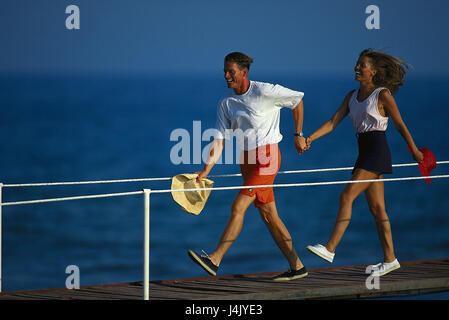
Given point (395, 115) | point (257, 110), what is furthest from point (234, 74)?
point (395, 115)

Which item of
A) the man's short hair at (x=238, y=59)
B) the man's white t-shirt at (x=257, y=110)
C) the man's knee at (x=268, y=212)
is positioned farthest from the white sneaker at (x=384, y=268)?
the man's short hair at (x=238, y=59)

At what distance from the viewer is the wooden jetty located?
7.51 m

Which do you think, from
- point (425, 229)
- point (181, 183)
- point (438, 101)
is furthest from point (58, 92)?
point (181, 183)

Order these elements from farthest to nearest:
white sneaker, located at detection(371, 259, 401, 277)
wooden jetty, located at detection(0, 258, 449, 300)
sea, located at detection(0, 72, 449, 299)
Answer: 1. sea, located at detection(0, 72, 449, 299)
2. white sneaker, located at detection(371, 259, 401, 277)
3. wooden jetty, located at detection(0, 258, 449, 300)

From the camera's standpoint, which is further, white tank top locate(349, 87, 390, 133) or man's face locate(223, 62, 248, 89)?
white tank top locate(349, 87, 390, 133)

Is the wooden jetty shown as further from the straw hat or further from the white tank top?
the white tank top

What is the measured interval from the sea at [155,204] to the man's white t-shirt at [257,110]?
364 inches

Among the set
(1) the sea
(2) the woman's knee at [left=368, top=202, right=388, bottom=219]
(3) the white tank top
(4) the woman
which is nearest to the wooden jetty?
(4) the woman

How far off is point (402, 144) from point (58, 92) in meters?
33.7

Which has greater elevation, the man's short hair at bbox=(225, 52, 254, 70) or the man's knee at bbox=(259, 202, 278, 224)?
the man's short hair at bbox=(225, 52, 254, 70)

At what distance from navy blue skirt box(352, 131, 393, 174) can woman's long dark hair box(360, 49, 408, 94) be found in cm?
40

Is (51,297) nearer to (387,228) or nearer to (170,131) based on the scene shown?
(387,228)

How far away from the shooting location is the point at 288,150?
136 feet

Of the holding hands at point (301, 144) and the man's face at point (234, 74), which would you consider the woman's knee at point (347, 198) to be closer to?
the holding hands at point (301, 144)
